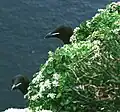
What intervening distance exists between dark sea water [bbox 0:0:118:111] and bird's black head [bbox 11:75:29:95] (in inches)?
14.7

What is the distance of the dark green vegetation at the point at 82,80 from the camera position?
2.42 meters

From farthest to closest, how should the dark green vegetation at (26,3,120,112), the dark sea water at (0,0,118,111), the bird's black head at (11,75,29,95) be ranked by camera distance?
the dark sea water at (0,0,118,111)
the bird's black head at (11,75,29,95)
the dark green vegetation at (26,3,120,112)

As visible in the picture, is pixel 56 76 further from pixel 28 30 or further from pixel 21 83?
pixel 28 30

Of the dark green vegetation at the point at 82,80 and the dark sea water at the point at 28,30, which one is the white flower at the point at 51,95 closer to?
the dark green vegetation at the point at 82,80

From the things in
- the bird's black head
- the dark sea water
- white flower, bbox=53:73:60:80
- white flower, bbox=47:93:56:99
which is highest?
the dark sea water

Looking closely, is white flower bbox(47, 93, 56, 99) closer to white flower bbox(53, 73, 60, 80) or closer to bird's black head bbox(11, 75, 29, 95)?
white flower bbox(53, 73, 60, 80)

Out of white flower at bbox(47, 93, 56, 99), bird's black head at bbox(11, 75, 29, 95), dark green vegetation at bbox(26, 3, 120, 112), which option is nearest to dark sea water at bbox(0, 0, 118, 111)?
bird's black head at bbox(11, 75, 29, 95)

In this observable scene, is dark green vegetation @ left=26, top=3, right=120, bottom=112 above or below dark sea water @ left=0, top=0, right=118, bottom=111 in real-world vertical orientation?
below

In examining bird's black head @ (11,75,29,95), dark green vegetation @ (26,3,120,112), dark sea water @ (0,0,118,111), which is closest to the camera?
dark green vegetation @ (26,3,120,112)

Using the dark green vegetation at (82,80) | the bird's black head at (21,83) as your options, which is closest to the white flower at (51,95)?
the dark green vegetation at (82,80)

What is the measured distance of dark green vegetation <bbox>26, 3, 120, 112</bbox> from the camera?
2418 millimetres

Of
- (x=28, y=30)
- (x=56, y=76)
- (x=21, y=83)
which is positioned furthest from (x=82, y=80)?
(x=28, y=30)

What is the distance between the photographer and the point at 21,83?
5.53m

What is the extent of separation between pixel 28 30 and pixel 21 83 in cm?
177
